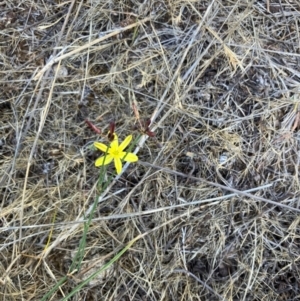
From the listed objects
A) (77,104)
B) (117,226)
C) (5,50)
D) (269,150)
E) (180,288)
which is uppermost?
(5,50)

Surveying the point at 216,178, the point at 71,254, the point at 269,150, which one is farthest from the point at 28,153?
the point at 269,150

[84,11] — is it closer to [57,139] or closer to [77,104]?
[77,104]

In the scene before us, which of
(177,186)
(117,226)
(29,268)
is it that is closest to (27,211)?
(29,268)

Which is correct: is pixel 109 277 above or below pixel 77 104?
below

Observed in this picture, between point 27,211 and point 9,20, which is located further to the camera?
point 9,20

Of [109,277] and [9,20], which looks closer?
[109,277]

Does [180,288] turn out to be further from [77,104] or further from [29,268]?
[77,104]
